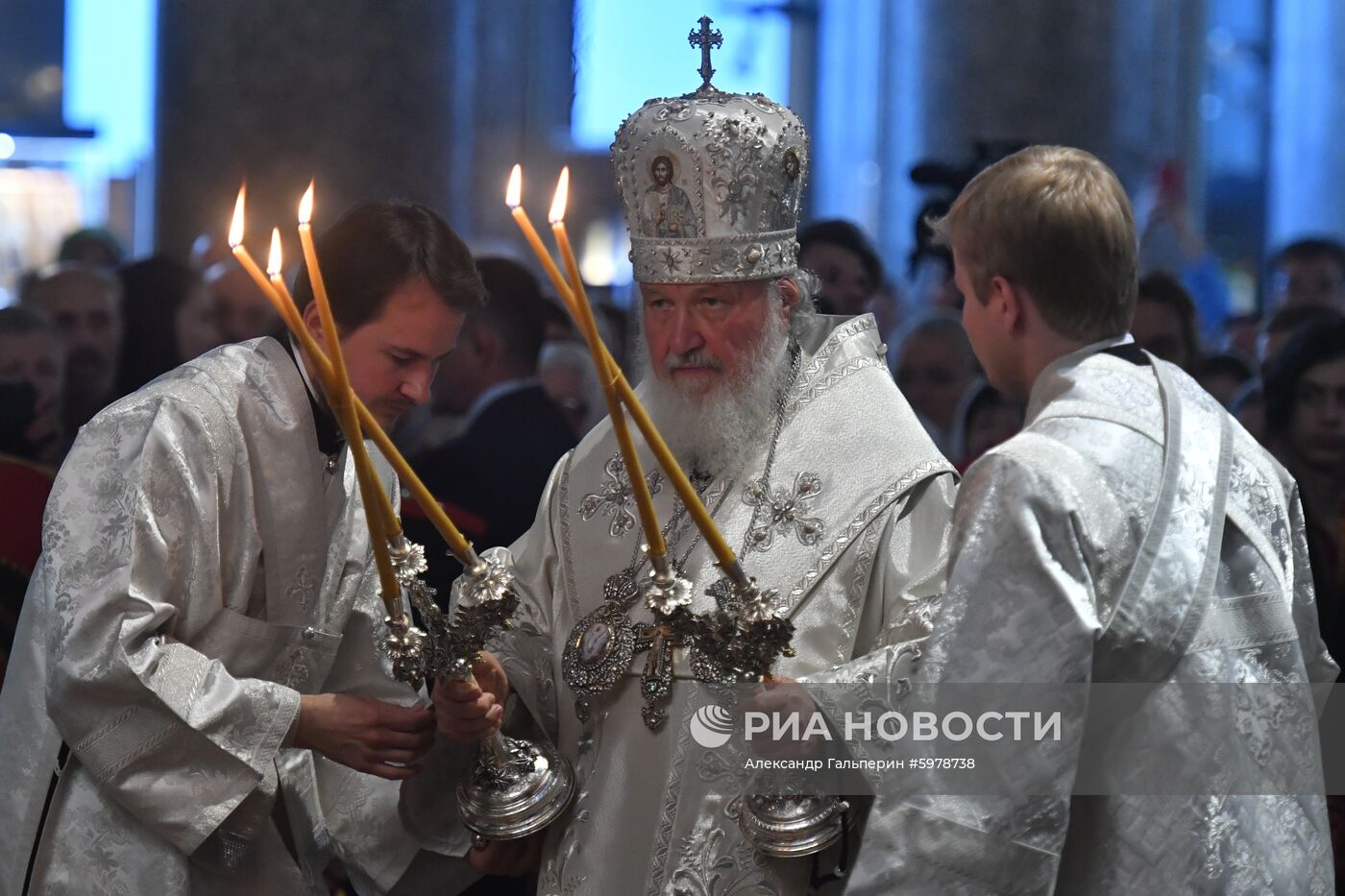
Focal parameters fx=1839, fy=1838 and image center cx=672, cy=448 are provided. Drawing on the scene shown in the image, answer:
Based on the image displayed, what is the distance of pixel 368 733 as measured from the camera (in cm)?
311

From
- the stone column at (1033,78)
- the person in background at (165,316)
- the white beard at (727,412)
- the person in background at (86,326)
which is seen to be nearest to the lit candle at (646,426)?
the white beard at (727,412)

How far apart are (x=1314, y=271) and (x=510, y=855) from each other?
529 cm

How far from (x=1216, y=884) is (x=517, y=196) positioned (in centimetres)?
134

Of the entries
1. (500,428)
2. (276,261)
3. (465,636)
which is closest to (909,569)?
(465,636)

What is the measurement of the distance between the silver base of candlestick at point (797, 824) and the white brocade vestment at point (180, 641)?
83cm

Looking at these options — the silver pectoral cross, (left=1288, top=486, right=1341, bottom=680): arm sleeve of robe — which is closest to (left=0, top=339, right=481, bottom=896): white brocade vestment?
the silver pectoral cross

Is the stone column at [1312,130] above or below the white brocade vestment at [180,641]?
above

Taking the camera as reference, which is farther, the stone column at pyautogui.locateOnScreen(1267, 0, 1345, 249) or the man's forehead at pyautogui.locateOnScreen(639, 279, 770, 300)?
the stone column at pyautogui.locateOnScreen(1267, 0, 1345, 249)

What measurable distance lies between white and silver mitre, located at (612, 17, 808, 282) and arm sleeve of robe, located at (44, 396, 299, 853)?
0.94 meters

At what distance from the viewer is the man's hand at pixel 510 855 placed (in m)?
3.36

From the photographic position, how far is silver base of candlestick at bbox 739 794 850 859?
Result: 290 cm

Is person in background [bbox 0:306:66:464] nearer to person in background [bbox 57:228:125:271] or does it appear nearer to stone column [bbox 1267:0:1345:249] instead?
person in background [bbox 57:228:125:271]

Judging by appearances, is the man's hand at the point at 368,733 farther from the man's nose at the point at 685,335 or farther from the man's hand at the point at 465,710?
the man's nose at the point at 685,335

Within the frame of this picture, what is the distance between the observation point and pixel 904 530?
10.6 ft
